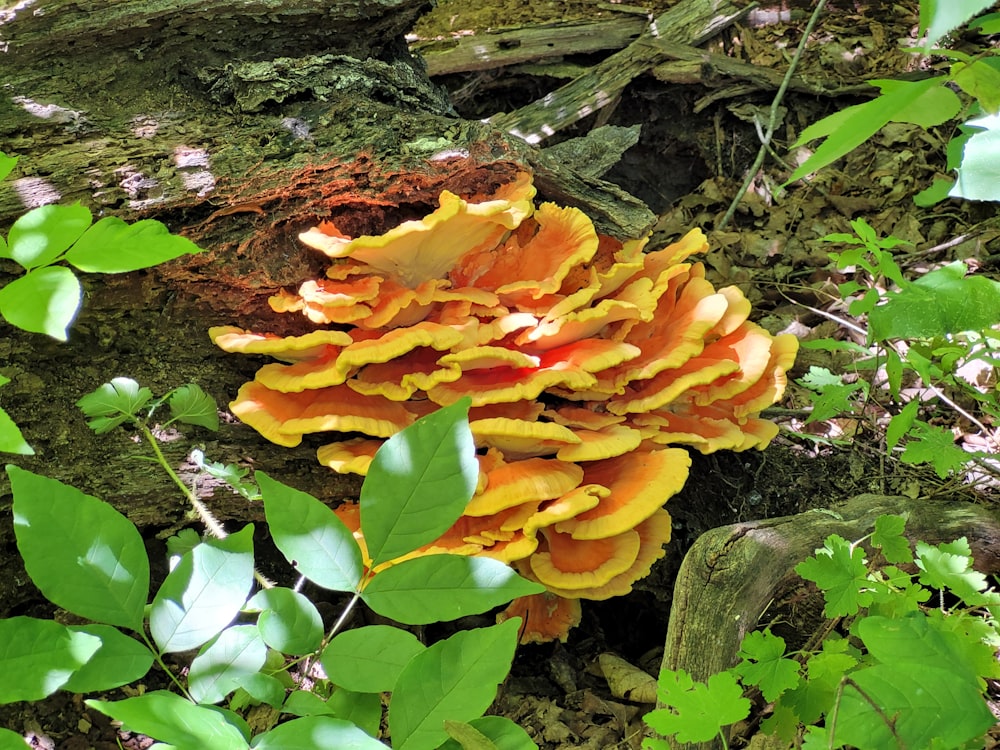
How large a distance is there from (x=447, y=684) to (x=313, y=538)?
319 millimetres

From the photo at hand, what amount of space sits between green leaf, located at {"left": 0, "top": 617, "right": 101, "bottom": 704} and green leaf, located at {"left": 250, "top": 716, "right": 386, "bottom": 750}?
11.6 inches

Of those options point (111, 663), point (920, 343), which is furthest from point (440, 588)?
point (920, 343)

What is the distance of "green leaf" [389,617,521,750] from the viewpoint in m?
1.08

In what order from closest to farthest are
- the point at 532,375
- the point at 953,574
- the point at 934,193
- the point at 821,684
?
the point at 821,684 → the point at 953,574 → the point at 532,375 → the point at 934,193

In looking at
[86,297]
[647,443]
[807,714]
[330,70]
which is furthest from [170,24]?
[807,714]

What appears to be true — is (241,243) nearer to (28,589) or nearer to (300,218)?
(300,218)

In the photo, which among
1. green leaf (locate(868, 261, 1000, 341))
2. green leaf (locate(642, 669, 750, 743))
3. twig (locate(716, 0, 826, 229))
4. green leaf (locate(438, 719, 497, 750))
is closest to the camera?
green leaf (locate(438, 719, 497, 750))

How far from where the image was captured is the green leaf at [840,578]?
Answer: 205 centimetres

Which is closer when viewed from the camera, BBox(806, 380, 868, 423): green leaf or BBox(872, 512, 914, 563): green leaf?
BBox(872, 512, 914, 563): green leaf

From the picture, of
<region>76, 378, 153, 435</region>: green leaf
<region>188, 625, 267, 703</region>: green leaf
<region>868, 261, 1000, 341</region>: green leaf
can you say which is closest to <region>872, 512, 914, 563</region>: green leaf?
<region>868, 261, 1000, 341</region>: green leaf

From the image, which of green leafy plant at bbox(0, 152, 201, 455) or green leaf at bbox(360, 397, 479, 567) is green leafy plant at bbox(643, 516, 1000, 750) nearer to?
green leaf at bbox(360, 397, 479, 567)

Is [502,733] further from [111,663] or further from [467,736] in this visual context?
[111,663]

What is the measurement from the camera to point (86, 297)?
2.68 meters

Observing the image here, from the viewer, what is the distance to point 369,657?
1182 millimetres
